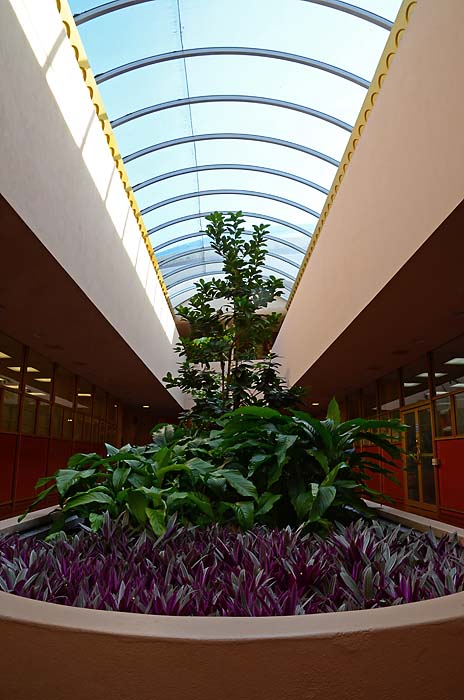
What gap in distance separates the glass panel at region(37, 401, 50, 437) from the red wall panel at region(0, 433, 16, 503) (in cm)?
128

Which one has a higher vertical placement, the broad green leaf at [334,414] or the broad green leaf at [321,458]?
the broad green leaf at [334,414]

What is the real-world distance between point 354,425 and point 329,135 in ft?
25.9

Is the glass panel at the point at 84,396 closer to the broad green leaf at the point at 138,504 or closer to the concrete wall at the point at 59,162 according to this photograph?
the concrete wall at the point at 59,162

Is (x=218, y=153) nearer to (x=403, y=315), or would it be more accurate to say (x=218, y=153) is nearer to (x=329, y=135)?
(x=329, y=135)

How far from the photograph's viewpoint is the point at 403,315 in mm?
7398

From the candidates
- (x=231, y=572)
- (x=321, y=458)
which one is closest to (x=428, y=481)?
(x=321, y=458)

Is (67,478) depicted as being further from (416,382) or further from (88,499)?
(416,382)

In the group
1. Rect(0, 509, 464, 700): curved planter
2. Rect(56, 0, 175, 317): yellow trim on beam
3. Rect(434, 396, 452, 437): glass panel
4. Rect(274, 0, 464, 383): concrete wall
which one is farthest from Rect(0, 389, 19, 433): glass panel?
Rect(0, 509, 464, 700): curved planter

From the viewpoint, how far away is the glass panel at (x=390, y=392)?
1196 centimetres

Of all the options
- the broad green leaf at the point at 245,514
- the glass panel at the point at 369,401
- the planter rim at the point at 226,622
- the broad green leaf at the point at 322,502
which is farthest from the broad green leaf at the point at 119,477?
the glass panel at the point at 369,401

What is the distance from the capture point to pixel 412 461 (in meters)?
10.9

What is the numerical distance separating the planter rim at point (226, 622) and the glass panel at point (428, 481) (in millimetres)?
9314

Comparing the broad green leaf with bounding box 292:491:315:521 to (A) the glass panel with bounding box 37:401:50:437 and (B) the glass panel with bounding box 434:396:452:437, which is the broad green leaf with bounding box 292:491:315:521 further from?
(A) the glass panel with bounding box 37:401:50:437

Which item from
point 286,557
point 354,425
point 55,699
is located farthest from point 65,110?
point 55,699
